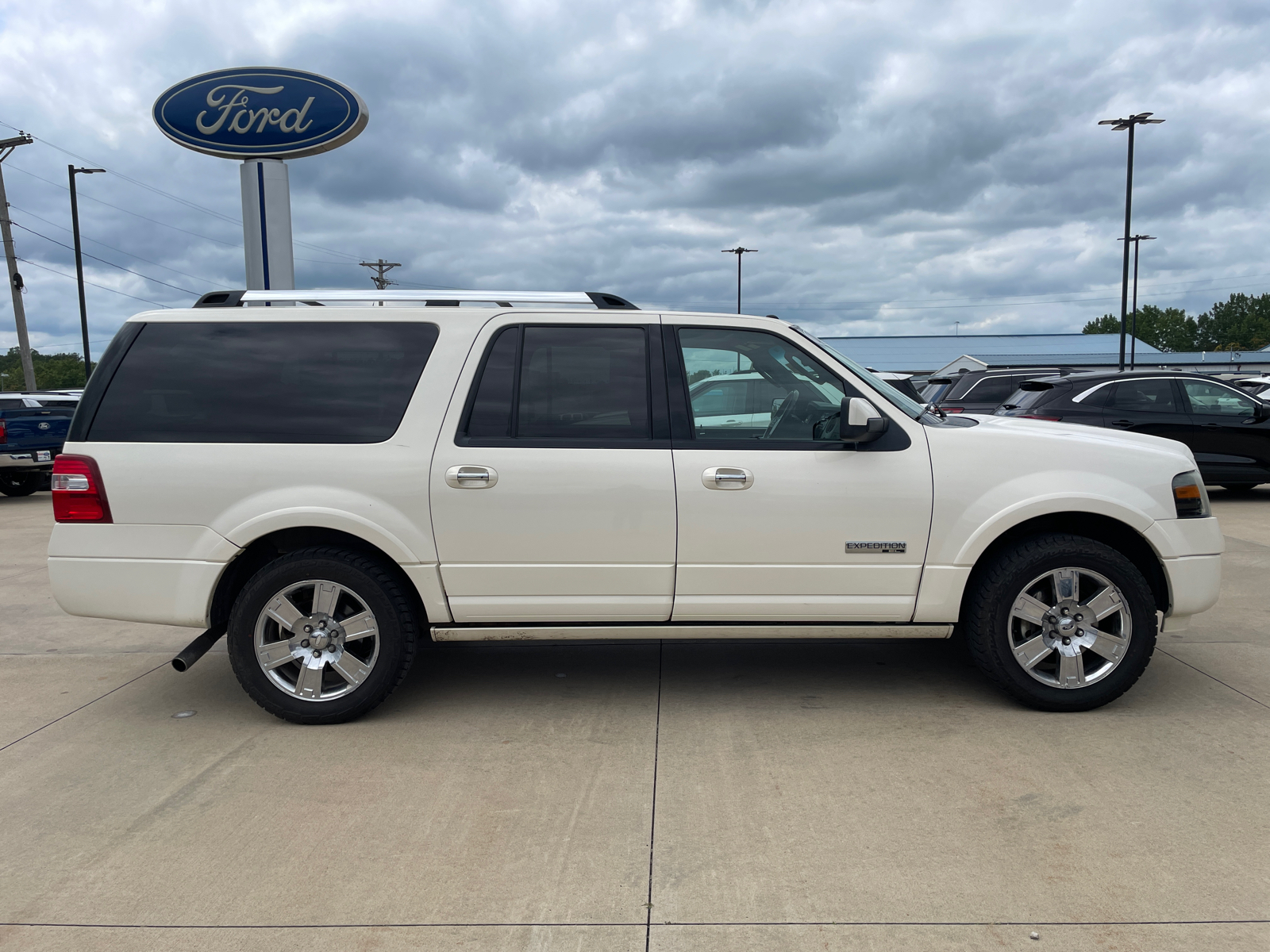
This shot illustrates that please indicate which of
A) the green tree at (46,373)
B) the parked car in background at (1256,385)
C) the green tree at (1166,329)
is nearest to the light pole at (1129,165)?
the parked car in background at (1256,385)

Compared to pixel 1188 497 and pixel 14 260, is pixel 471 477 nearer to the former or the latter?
pixel 1188 497

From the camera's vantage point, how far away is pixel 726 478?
4.20 meters

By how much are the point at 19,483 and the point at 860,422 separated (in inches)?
623

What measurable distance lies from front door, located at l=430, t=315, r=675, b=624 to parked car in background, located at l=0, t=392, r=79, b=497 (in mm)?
12102

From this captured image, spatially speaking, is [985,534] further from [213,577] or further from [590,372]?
[213,577]

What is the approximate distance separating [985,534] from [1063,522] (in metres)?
0.51

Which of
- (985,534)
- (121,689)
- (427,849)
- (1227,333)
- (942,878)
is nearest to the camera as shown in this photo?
(942,878)

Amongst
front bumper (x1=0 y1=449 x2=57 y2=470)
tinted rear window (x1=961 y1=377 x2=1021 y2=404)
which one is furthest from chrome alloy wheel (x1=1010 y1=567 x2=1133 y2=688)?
front bumper (x1=0 y1=449 x2=57 y2=470)

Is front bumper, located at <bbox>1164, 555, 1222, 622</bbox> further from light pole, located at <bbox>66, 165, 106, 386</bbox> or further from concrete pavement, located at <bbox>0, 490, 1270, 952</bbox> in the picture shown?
light pole, located at <bbox>66, 165, 106, 386</bbox>

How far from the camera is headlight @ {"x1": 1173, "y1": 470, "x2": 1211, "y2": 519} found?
14.3ft

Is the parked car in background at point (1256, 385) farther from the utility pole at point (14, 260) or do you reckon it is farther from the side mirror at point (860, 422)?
the utility pole at point (14, 260)

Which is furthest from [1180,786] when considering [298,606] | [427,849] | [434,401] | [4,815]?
[4,815]

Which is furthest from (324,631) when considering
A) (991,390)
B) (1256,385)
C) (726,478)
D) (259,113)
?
(1256,385)

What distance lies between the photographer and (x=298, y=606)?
171 inches
